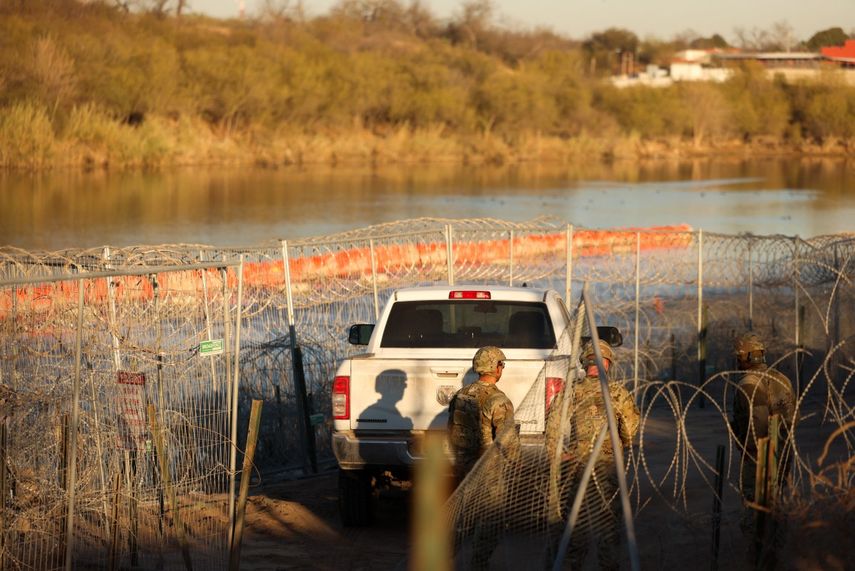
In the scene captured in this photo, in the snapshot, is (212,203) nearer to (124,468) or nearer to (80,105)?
(80,105)

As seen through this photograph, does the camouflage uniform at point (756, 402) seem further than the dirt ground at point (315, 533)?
No

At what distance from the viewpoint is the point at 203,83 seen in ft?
263

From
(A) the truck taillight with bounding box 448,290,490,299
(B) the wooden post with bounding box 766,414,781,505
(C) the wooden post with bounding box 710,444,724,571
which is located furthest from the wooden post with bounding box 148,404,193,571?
(B) the wooden post with bounding box 766,414,781,505

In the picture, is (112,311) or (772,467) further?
(112,311)

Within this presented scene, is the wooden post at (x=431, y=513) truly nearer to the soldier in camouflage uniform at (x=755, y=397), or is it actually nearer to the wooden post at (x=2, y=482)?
the soldier in camouflage uniform at (x=755, y=397)

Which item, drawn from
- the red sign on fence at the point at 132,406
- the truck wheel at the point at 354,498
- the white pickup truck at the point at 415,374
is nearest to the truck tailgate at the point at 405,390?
the white pickup truck at the point at 415,374

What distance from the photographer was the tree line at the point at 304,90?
68.9 meters

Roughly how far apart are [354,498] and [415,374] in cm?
131

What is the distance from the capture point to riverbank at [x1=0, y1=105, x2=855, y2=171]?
208ft

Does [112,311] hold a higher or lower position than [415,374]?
higher

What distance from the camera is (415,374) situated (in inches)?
392

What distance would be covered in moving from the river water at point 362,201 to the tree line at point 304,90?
506 centimetres

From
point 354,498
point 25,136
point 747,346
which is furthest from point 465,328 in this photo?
point 25,136

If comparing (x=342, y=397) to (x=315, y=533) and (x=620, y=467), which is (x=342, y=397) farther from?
(x=620, y=467)
